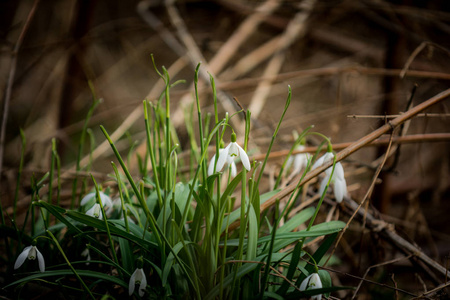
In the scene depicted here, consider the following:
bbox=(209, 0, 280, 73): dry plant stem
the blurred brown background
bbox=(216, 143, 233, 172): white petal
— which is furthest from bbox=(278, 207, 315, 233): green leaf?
bbox=(209, 0, 280, 73): dry plant stem

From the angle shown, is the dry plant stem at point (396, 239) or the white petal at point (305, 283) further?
the dry plant stem at point (396, 239)

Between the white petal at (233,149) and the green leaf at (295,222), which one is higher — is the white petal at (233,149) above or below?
above

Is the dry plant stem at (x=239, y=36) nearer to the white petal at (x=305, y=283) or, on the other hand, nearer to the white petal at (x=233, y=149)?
the white petal at (x=233, y=149)

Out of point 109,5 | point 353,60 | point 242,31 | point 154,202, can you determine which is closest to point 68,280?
Result: point 154,202

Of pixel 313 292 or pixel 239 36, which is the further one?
pixel 239 36

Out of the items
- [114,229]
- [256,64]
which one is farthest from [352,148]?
[256,64]

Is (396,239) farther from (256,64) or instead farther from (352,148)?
(256,64)

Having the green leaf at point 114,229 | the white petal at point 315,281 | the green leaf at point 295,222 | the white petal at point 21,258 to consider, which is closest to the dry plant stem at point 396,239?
the green leaf at point 295,222

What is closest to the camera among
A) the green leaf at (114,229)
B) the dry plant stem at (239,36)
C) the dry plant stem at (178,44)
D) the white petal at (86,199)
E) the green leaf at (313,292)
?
the green leaf at (313,292)
